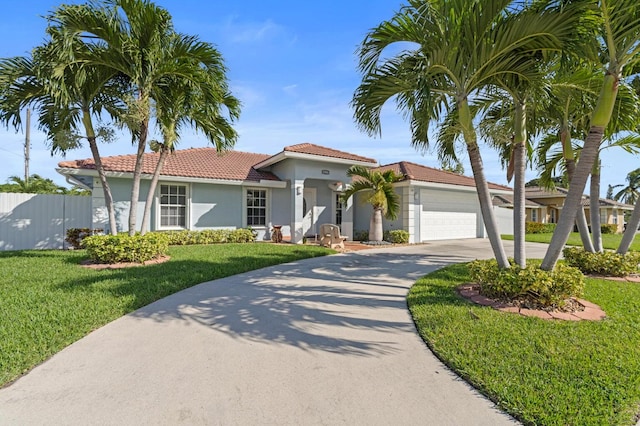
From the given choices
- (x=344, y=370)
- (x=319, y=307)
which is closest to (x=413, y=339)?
(x=344, y=370)

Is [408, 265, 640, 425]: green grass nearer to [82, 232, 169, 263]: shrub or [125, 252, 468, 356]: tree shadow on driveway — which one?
[125, 252, 468, 356]: tree shadow on driveway

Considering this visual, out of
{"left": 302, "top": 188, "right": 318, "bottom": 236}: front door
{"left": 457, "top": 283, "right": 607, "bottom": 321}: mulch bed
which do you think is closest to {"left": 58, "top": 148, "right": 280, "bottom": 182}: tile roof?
{"left": 302, "top": 188, "right": 318, "bottom": 236}: front door

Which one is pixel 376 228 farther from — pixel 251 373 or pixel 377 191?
pixel 251 373

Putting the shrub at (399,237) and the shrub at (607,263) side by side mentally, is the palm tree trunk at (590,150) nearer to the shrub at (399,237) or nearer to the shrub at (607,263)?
the shrub at (607,263)

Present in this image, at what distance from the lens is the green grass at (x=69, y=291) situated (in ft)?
12.7

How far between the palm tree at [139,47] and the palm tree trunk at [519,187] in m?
8.06

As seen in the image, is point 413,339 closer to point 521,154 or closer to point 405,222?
point 521,154

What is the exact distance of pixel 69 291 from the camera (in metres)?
6.00

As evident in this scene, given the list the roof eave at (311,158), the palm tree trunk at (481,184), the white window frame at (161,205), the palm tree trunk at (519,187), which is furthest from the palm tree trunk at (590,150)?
the white window frame at (161,205)

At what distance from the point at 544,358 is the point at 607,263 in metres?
6.53

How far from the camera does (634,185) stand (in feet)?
150

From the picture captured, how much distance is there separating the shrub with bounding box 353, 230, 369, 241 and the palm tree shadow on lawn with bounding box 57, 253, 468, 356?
7692 millimetres

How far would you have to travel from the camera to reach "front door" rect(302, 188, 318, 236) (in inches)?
680

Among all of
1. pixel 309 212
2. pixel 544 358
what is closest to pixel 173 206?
pixel 309 212
